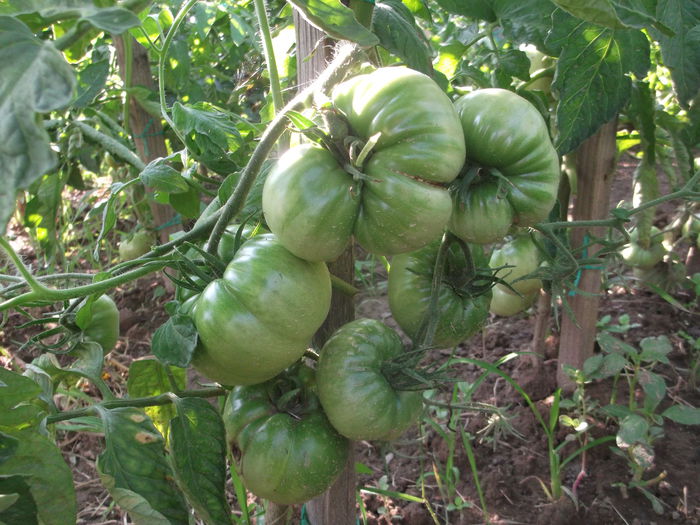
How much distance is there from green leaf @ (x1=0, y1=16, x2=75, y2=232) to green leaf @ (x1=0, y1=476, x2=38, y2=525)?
13.3 inches

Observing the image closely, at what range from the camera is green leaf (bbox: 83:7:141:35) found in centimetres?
47

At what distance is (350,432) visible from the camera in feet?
2.69

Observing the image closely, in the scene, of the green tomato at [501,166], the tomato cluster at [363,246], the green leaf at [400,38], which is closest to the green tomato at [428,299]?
the tomato cluster at [363,246]

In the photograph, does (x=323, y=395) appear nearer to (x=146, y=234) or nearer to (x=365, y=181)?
(x=365, y=181)

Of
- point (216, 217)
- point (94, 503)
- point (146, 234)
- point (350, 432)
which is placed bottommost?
point (94, 503)

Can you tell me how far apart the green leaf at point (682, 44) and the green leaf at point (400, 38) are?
381 mm

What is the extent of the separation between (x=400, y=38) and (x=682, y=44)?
50 cm

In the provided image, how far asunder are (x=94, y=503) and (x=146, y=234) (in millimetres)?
986

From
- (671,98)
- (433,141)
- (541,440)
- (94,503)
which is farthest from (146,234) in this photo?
(671,98)

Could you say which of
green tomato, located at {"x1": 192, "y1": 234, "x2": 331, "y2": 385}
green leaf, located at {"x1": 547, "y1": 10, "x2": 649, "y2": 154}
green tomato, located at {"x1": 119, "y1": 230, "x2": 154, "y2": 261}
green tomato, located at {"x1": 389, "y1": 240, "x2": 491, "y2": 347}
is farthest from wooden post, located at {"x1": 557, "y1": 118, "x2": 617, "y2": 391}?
green tomato, located at {"x1": 119, "y1": 230, "x2": 154, "y2": 261}

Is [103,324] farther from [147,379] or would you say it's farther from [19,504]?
[19,504]

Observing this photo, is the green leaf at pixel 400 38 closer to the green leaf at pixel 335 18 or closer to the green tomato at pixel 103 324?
the green leaf at pixel 335 18

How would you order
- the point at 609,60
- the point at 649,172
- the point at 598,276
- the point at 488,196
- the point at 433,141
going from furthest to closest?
1. the point at 598,276
2. the point at 649,172
3. the point at 609,60
4. the point at 488,196
5. the point at 433,141

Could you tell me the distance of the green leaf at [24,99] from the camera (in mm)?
428
